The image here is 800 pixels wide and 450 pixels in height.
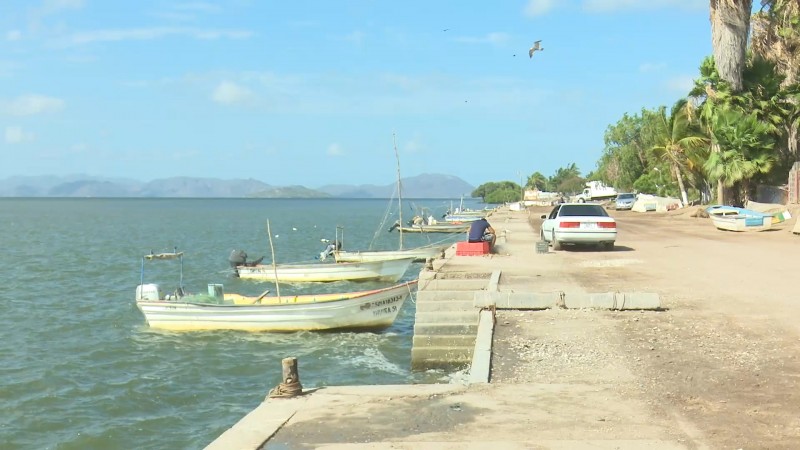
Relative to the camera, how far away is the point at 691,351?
1047cm

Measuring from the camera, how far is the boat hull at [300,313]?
71.1 feet

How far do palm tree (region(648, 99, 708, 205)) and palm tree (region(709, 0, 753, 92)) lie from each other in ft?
31.2

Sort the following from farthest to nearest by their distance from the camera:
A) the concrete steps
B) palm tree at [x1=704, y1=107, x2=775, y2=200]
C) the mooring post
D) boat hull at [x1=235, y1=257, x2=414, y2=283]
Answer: palm tree at [x1=704, y1=107, x2=775, y2=200], boat hull at [x1=235, y1=257, x2=414, y2=283], the concrete steps, the mooring post

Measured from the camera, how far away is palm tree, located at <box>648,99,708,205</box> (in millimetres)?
53531

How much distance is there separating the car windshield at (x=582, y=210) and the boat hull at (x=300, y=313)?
6.16 metres

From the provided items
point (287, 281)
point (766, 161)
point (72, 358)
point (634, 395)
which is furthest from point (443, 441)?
point (766, 161)

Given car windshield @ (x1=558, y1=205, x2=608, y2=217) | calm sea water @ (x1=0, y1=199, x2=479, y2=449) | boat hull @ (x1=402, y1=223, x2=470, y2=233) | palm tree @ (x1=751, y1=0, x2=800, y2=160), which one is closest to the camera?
calm sea water @ (x1=0, y1=199, x2=479, y2=449)

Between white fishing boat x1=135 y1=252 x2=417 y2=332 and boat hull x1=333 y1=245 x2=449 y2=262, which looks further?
boat hull x1=333 y1=245 x2=449 y2=262

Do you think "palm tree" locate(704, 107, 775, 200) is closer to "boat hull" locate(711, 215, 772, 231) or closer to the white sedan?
"boat hull" locate(711, 215, 772, 231)

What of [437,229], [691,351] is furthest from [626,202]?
[691,351]

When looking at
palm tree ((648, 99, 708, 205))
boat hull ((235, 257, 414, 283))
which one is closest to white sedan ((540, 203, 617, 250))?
boat hull ((235, 257, 414, 283))

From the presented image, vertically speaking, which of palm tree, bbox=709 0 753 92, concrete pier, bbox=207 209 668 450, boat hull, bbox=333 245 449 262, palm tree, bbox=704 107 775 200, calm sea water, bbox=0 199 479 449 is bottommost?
calm sea water, bbox=0 199 479 449

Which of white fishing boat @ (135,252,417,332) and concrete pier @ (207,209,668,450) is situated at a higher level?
concrete pier @ (207,209,668,450)

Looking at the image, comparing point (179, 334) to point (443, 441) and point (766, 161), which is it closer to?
point (443, 441)
